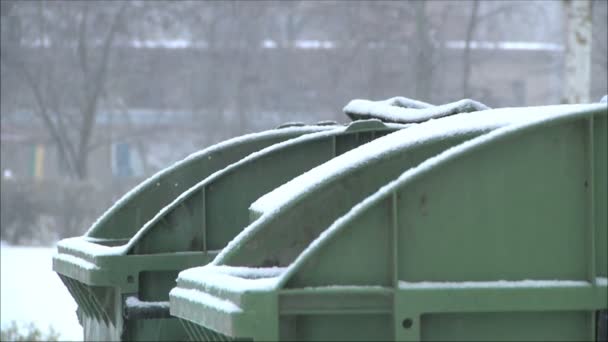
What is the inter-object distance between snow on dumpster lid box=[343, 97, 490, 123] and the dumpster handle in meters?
1.59

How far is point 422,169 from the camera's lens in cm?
452

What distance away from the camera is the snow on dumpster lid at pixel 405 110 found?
6480 mm

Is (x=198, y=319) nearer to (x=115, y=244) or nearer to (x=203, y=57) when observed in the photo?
(x=115, y=244)

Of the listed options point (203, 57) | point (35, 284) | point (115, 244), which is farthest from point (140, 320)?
point (203, 57)

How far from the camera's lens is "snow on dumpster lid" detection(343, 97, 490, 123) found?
21.3 ft

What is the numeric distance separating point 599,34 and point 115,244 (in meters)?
24.3

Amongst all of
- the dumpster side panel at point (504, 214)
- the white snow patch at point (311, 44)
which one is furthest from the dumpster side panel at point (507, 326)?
the white snow patch at point (311, 44)

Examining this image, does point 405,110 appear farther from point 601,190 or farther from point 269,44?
point 269,44

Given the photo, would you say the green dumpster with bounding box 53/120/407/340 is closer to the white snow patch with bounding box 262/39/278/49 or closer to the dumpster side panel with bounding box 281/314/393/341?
the dumpster side panel with bounding box 281/314/393/341

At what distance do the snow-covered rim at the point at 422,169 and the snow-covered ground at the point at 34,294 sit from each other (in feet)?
33.4

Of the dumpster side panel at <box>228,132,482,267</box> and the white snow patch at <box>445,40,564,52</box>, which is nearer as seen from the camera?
the dumpster side panel at <box>228,132,482,267</box>

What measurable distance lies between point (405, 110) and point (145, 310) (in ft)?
5.76

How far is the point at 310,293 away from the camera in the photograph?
14.9ft

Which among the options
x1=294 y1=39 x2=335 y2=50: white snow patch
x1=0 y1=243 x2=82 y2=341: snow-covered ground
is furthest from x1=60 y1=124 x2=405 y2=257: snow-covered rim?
x1=294 y1=39 x2=335 y2=50: white snow patch
